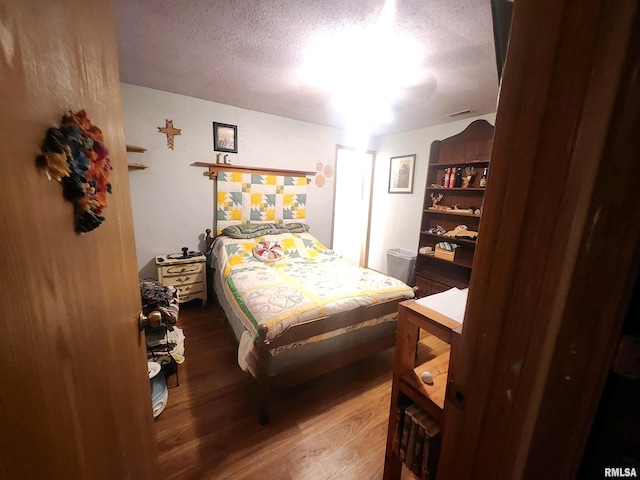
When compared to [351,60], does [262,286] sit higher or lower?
lower

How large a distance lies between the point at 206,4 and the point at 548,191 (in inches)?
73.8

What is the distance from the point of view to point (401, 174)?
3.96m

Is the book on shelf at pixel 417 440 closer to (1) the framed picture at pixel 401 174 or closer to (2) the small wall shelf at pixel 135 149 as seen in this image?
(2) the small wall shelf at pixel 135 149

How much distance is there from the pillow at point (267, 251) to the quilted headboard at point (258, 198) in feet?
1.93

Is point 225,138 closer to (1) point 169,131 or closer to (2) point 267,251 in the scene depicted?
(1) point 169,131

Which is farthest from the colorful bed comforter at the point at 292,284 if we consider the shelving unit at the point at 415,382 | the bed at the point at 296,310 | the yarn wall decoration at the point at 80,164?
the yarn wall decoration at the point at 80,164

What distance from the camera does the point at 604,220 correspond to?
12.5 inches

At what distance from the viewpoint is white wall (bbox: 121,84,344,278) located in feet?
8.71

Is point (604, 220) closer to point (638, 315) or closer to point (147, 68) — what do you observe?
point (638, 315)

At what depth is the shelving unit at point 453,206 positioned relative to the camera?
286 centimetres

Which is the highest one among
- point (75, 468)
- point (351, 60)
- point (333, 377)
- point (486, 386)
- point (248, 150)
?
point (351, 60)

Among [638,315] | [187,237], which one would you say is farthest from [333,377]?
[187,237]

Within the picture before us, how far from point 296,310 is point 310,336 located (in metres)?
0.20

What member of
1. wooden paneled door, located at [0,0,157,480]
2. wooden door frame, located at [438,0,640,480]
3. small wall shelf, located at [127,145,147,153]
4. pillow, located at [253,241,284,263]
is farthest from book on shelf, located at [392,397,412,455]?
small wall shelf, located at [127,145,147,153]
